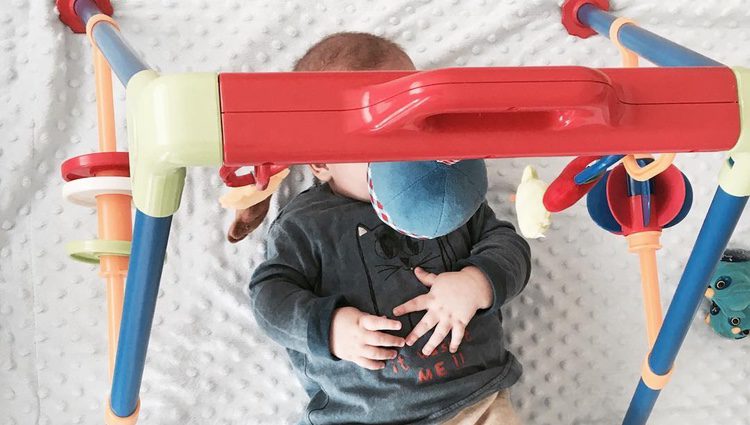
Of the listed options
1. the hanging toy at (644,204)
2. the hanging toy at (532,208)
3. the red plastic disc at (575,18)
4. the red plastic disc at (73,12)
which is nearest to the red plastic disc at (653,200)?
the hanging toy at (644,204)

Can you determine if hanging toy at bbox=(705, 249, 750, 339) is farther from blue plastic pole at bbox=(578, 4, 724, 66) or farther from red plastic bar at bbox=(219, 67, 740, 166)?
red plastic bar at bbox=(219, 67, 740, 166)

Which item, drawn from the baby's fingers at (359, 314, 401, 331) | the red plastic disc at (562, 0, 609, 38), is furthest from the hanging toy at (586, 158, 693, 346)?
the red plastic disc at (562, 0, 609, 38)

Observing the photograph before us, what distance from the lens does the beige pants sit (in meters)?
0.87

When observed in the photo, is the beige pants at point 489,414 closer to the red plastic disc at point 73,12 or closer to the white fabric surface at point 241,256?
the white fabric surface at point 241,256

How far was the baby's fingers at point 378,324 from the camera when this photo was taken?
0.77 metres

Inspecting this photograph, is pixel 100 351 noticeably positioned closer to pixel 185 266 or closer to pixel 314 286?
pixel 185 266

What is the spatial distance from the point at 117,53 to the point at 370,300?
0.37 m

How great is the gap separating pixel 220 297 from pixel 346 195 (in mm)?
200

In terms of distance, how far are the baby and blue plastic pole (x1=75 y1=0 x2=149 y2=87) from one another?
9.5 inches

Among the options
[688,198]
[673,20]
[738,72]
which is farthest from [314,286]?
[673,20]

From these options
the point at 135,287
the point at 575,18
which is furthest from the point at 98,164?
the point at 575,18

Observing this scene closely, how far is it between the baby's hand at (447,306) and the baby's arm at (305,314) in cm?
4

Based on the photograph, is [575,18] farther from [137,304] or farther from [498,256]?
[137,304]

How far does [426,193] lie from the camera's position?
2.20 ft
